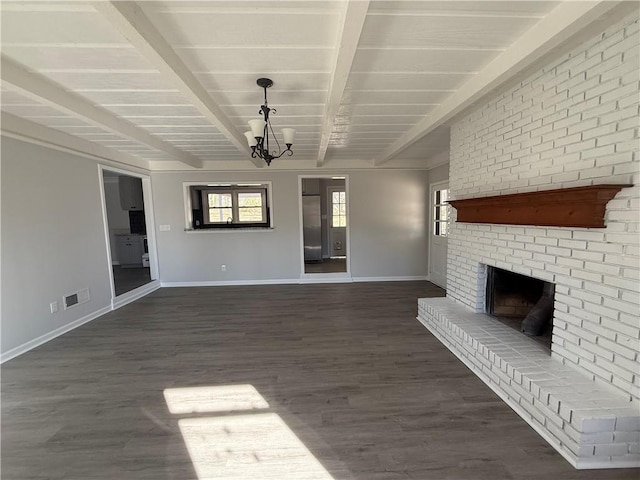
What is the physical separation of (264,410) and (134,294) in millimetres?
3949

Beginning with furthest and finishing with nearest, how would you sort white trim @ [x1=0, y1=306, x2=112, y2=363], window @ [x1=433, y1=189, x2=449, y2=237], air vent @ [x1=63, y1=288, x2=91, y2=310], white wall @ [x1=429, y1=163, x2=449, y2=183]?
window @ [x1=433, y1=189, x2=449, y2=237]
white wall @ [x1=429, y1=163, x2=449, y2=183]
air vent @ [x1=63, y1=288, x2=91, y2=310]
white trim @ [x1=0, y1=306, x2=112, y2=363]

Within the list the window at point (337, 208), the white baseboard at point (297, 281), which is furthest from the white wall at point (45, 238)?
the window at point (337, 208)

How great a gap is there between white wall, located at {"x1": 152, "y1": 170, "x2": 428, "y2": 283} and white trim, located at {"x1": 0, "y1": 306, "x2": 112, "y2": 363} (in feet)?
5.61

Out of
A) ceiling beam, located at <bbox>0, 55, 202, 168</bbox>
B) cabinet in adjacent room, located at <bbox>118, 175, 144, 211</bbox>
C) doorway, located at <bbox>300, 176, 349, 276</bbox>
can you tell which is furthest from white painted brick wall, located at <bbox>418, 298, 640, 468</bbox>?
cabinet in adjacent room, located at <bbox>118, 175, 144, 211</bbox>

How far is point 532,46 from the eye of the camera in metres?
1.65

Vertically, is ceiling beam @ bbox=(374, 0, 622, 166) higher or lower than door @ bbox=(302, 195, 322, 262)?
higher

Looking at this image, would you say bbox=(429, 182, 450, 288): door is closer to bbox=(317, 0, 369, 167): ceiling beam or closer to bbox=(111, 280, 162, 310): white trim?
bbox=(317, 0, 369, 167): ceiling beam

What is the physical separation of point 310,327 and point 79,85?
3.19 metres

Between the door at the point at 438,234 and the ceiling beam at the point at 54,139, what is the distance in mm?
5484

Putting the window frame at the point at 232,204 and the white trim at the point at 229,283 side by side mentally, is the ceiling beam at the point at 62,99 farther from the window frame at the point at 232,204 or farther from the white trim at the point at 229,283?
the white trim at the point at 229,283

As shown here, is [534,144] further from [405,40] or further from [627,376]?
[627,376]

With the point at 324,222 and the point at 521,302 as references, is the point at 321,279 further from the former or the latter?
the point at 521,302

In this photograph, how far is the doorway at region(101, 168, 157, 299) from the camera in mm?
6395

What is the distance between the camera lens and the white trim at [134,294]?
4.31 metres
